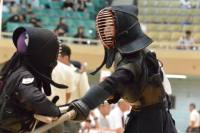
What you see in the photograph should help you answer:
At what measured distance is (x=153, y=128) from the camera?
3080 millimetres

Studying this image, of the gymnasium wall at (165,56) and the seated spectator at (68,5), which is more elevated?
the seated spectator at (68,5)

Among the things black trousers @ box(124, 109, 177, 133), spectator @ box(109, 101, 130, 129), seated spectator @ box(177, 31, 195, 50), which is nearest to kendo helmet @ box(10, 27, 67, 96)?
black trousers @ box(124, 109, 177, 133)

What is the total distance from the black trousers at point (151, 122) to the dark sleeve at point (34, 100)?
2.04 feet

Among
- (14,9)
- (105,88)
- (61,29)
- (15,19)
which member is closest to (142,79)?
(105,88)

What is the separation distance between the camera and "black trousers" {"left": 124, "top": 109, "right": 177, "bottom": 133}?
309 centimetres

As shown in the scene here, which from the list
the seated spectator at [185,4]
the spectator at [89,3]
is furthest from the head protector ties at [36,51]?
the seated spectator at [185,4]

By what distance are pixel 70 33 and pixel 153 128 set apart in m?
10.9

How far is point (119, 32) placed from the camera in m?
3.05

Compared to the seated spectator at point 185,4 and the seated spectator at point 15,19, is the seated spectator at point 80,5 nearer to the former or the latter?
the seated spectator at point 15,19

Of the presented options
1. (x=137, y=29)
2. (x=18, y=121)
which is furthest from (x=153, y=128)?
(x=18, y=121)

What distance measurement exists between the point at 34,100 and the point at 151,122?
849mm

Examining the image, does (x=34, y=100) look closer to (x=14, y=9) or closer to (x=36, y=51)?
(x=36, y=51)

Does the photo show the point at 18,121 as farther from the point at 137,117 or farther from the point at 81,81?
the point at 81,81

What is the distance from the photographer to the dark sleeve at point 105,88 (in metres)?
2.76
